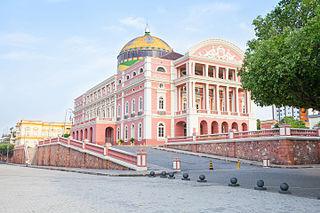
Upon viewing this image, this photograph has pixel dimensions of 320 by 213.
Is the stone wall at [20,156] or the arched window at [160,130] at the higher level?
the arched window at [160,130]

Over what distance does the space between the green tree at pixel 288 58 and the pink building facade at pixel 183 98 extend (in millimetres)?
24419

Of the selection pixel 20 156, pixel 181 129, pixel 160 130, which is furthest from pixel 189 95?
pixel 20 156

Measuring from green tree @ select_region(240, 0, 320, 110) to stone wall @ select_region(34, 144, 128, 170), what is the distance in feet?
36.8

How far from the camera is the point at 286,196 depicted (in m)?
9.28

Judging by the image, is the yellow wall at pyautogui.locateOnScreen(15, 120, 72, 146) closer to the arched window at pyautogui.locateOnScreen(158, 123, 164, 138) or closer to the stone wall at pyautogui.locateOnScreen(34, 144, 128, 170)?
the stone wall at pyautogui.locateOnScreen(34, 144, 128, 170)

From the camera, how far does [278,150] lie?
24.2m

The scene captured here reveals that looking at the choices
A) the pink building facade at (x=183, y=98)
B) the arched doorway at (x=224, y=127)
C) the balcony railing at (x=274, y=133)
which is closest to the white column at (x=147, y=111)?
the pink building facade at (x=183, y=98)

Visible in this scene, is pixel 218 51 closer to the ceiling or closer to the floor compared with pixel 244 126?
closer to the ceiling

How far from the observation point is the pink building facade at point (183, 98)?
41.2 metres

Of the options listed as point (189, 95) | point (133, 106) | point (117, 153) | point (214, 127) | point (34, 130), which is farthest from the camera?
point (34, 130)

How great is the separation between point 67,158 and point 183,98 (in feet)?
54.9

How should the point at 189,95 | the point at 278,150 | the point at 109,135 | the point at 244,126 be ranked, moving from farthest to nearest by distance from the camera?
the point at 109,135 < the point at 244,126 < the point at 189,95 < the point at 278,150

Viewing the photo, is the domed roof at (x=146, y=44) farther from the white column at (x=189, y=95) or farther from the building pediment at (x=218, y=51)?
the white column at (x=189, y=95)

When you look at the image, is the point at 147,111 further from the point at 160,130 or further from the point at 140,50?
the point at 140,50
